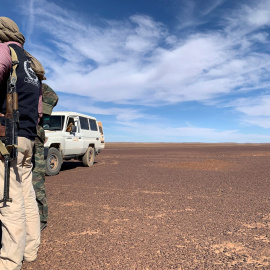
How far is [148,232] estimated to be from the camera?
12.3 ft

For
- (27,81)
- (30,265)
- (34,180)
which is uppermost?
(27,81)

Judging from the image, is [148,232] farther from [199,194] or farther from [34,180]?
[199,194]

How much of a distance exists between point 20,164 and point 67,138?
7997 mm

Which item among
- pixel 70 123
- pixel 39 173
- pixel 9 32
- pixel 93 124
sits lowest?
pixel 39 173

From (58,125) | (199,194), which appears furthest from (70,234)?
(58,125)

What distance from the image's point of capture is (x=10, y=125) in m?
2.38

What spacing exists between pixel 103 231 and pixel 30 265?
3.99 feet

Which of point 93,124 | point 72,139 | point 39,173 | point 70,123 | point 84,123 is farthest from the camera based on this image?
point 93,124

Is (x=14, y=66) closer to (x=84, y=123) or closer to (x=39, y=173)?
(x=39, y=173)

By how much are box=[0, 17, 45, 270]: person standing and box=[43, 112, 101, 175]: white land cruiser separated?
19.5 feet

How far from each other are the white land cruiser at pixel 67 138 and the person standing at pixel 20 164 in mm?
5933

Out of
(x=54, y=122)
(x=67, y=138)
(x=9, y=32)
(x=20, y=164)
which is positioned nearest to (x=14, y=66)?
(x=9, y=32)

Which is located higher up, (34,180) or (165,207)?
(34,180)

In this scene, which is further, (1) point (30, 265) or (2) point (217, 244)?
(2) point (217, 244)
